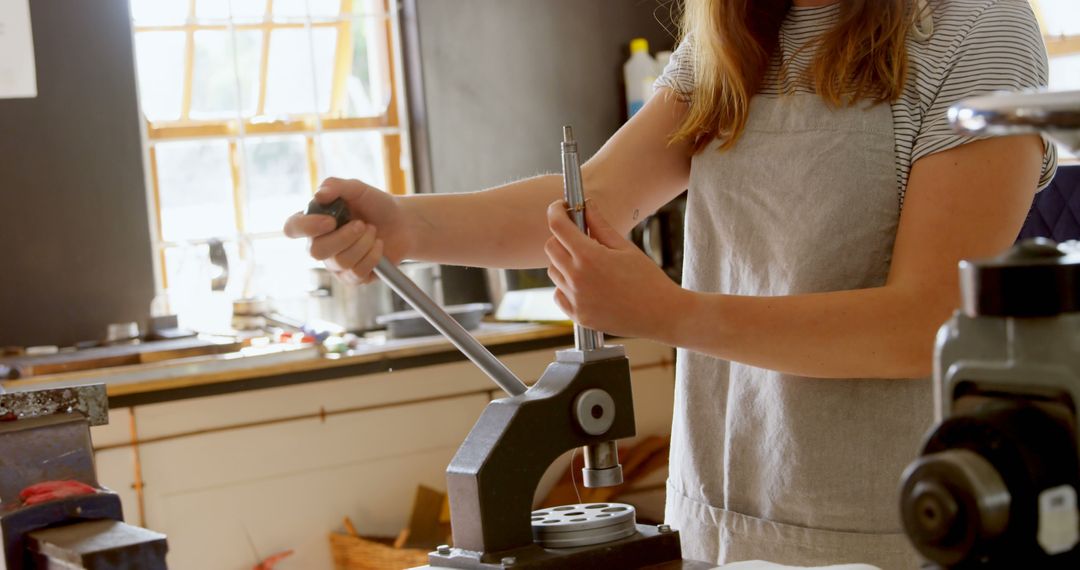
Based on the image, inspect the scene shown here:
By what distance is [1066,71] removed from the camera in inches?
132

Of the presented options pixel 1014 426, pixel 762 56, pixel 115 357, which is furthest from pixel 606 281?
pixel 115 357

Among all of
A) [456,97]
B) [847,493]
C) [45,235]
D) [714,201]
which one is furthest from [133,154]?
[847,493]

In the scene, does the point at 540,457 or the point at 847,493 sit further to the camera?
the point at 847,493

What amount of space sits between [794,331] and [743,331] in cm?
5

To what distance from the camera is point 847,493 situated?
131 cm

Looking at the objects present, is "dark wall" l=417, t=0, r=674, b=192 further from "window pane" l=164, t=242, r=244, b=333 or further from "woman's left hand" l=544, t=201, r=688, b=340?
"woman's left hand" l=544, t=201, r=688, b=340

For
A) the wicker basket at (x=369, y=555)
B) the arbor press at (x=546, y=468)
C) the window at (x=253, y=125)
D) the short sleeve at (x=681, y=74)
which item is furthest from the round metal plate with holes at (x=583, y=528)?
the window at (x=253, y=125)

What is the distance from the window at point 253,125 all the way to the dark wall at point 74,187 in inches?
5.4

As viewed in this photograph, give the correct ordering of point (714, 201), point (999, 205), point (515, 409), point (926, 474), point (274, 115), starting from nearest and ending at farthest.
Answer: point (926, 474) < point (515, 409) < point (999, 205) < point (714, 201) < point (274, 115)

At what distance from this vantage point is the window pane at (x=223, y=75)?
372cm

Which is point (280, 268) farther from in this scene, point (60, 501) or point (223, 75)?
point (60, 501)

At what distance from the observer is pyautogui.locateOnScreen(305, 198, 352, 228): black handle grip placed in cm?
127

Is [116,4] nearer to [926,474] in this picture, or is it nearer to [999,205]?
[999,205]

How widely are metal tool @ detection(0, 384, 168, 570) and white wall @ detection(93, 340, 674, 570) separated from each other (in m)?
1.82
